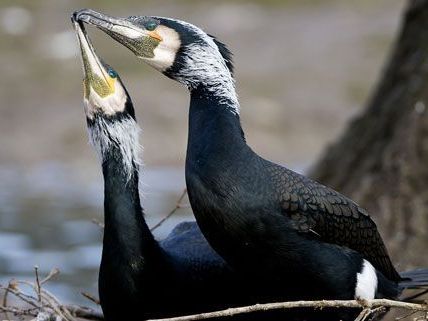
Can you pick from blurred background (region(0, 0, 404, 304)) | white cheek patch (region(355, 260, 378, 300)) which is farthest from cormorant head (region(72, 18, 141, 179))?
blurred background (region(0, 0, 404, 304))

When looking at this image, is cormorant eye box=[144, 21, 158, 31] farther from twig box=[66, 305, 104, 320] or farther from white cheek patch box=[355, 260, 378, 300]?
twig box=[66, 305, 104, 320]

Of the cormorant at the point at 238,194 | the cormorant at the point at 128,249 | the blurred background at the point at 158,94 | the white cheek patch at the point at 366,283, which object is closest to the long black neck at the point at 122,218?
the cormorant at the point at 128,249

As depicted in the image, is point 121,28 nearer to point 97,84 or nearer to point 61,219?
point 97,84

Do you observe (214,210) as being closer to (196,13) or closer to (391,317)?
(391,317)

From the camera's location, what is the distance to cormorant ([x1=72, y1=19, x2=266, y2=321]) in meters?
7.26

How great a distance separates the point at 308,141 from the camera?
23.9 meters

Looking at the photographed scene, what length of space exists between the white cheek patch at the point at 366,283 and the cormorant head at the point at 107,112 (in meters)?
1.42

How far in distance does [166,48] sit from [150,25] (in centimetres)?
15

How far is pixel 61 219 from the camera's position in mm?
17500

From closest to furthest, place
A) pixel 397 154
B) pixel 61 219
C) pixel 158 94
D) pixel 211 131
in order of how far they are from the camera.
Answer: pixel 211 131
pixel 397 154
pixel 61 219
pixel 158 94

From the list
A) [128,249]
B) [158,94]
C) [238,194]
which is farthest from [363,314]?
[158,94]

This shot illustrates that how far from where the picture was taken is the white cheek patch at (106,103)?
23.8ft

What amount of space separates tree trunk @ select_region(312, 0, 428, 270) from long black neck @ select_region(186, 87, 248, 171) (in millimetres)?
3500

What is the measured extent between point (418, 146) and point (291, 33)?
18469 mm
